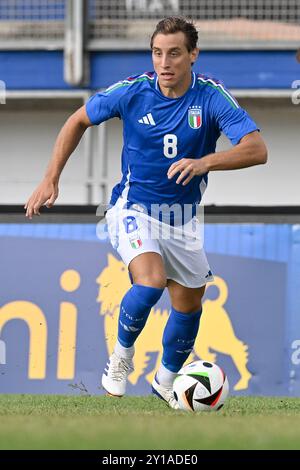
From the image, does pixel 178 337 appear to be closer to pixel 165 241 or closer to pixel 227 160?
pixel 165 241

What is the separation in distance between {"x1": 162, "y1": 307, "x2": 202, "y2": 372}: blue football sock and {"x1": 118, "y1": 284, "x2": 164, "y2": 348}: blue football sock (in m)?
0.39

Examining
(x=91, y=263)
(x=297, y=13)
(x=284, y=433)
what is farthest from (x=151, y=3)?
(x=284, y=433)

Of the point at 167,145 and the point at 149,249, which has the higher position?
the point at 167,145

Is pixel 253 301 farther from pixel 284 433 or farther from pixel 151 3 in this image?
pixel 151 3

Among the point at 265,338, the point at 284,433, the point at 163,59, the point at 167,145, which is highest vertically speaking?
the point at 163,59

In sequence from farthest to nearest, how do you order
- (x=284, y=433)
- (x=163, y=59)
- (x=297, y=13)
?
(x=297, y=13) → (x=163, y=59) → (x=284, y=433)

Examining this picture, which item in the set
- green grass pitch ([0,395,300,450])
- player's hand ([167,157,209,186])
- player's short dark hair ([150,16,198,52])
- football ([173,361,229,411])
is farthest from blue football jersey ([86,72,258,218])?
green grass pitch ([0,395,300,450])

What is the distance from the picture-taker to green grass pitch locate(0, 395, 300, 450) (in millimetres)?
4551

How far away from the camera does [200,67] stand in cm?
1549

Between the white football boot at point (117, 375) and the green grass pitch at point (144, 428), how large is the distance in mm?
109

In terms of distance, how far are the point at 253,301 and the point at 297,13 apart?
622 centimetres

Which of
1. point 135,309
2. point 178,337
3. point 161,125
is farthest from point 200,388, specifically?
point 161,125

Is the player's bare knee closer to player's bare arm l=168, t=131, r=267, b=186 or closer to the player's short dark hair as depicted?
player's bare arm l=168, t=131, r=267, b=186

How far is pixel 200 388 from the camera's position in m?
6.88
